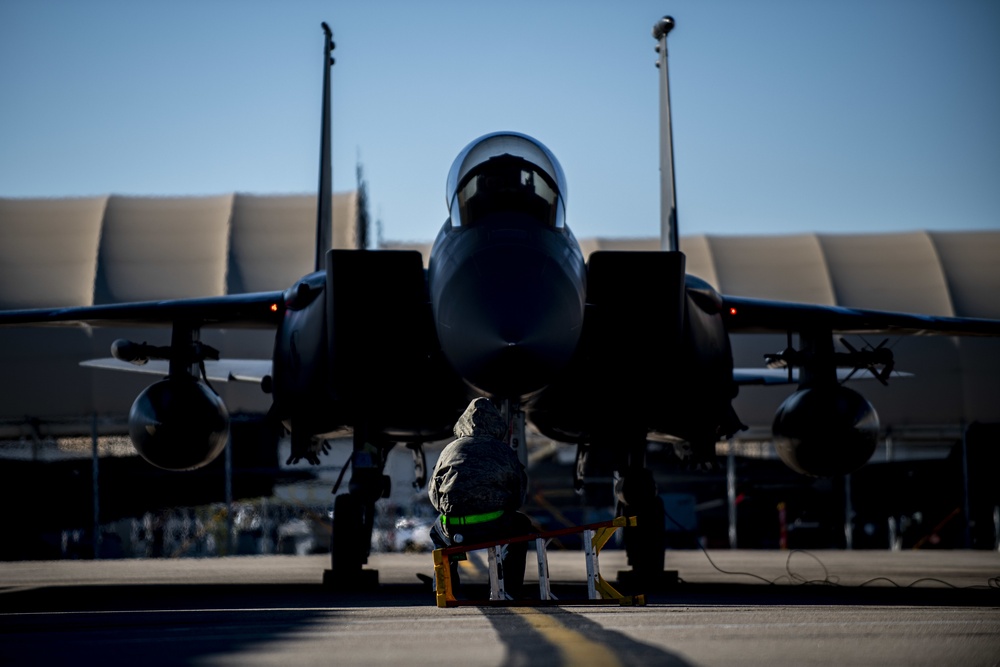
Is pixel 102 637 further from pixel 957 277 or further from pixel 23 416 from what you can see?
pixel 957 277

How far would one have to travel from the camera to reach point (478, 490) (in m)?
6.82

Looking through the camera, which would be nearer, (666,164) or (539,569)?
(539,569)

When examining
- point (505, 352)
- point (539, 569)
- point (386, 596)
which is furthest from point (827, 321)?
point (539, 569)

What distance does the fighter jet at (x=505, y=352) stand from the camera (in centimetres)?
878

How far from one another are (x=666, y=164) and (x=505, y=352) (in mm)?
6251

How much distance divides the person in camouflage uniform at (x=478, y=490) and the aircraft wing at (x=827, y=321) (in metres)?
5.43

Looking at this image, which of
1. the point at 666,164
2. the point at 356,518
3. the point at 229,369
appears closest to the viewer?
the point at 356,518

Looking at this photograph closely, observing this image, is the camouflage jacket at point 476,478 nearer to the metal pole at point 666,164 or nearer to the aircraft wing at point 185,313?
the aircraft wing at point 185,313

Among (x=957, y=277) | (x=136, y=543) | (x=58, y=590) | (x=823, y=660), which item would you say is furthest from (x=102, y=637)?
(x=957, y=277)

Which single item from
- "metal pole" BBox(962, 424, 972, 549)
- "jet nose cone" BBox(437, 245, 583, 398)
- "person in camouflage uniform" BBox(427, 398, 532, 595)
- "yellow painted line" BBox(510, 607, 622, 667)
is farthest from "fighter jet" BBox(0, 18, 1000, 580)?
"metal pole" BBox(962, 424, 972, 549)

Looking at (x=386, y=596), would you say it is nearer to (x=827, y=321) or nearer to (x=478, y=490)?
(x=478, y=490)

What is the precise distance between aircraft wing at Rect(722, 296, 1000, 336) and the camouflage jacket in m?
5.45

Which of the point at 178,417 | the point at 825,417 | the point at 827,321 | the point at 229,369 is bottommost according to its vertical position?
the point at 825,417

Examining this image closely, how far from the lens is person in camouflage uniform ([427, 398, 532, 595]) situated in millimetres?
6801
